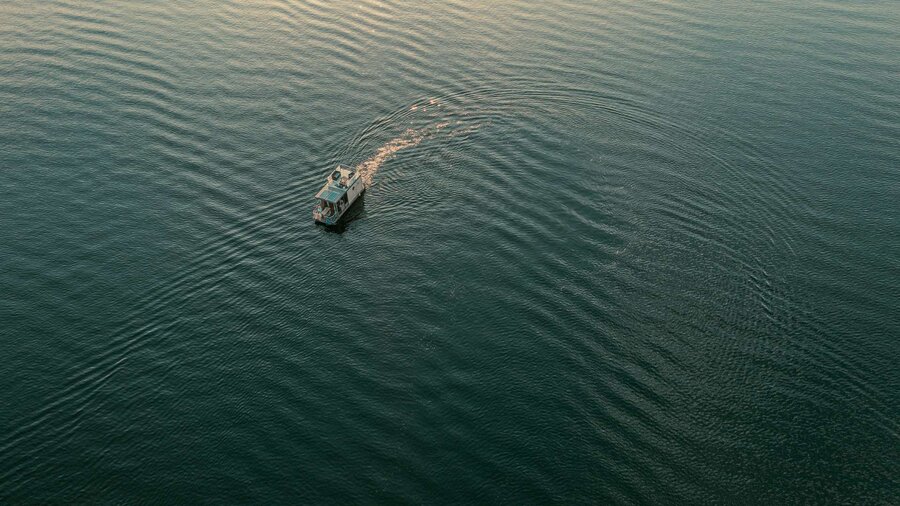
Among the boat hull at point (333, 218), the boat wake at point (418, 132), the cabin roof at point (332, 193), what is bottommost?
the boat hull at point (333, 218)

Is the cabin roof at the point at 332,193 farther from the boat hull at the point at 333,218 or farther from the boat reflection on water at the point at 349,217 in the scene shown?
the boat reflection on water at the point at 349,217

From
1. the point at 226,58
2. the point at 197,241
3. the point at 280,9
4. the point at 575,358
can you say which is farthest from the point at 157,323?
the point at 280,9

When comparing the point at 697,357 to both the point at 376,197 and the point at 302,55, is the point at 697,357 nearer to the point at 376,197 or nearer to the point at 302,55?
the point at 376,197

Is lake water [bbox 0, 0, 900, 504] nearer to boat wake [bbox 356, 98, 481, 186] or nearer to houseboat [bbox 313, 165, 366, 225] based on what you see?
boat wake [bbox 356, 98, 481, 186]

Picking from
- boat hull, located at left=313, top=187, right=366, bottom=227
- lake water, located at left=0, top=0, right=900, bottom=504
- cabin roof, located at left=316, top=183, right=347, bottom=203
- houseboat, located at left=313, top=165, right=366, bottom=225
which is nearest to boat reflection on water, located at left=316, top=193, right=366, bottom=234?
boat hull, located at left=313, top=187, right=366, bottom=227

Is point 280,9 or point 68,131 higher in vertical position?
point 280,9

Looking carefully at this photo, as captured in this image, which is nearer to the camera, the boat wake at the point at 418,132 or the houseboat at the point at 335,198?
the houseboat at the point at 335,198

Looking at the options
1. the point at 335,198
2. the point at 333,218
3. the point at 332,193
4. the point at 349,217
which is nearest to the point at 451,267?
the point at 349,217

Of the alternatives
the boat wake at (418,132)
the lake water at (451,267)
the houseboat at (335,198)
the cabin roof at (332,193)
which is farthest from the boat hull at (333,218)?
the boat wake at (418,132)
